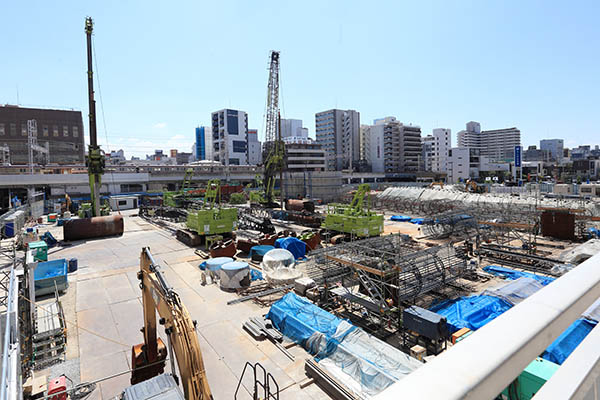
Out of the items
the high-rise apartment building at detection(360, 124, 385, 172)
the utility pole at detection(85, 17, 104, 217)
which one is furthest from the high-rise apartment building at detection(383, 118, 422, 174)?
the utility pole at detection(85, 17, 104, 217)

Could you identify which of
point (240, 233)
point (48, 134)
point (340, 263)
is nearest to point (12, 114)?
point (48, 134)

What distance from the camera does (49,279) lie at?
17031 mm

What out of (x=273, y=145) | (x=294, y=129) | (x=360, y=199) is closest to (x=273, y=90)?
(x=273, y=145)

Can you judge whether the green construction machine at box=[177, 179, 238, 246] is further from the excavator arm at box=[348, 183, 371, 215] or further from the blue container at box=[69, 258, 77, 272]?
the excavator arm at box=[348, 183, 371, 215]

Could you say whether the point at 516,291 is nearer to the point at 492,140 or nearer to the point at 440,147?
the point at 440,147

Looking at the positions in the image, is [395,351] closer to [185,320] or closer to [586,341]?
[185,320]

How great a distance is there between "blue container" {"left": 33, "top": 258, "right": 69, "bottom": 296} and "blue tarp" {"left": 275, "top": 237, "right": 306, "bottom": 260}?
12294mm

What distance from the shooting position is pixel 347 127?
137 meters

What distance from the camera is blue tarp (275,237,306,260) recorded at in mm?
22953

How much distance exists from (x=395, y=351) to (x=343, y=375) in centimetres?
172

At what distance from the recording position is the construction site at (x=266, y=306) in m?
8.62

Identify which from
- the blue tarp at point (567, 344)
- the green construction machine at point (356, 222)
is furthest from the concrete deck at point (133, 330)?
the green construction machine at point (356, 222)

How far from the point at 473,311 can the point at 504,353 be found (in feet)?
45.8

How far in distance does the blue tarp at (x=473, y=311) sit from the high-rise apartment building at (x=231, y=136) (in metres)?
136
